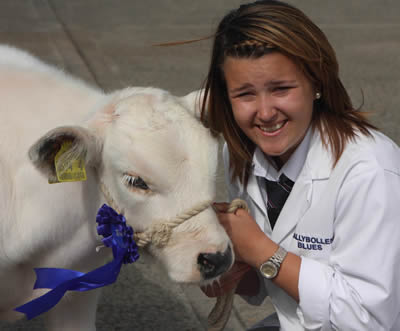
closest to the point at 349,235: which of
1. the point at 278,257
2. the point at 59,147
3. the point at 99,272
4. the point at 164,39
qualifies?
the point at 278,257

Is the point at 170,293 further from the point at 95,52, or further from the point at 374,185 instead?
the point at 95,52

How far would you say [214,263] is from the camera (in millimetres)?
2004

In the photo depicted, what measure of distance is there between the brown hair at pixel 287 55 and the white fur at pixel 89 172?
137mm

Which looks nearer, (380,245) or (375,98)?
(380,245)

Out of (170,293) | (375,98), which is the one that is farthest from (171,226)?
(375,98)

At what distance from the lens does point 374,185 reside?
213cm

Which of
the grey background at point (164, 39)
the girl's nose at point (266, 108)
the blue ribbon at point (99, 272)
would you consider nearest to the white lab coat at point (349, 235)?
the girl's nose at point (266, 108)

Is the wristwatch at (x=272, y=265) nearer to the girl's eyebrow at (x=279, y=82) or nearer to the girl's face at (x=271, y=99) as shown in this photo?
the girl's face at (x=271, y=99)

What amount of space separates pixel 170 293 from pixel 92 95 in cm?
150

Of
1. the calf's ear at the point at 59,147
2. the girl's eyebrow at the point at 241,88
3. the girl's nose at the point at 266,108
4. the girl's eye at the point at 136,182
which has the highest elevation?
the girl's eyebrow at the point at 241,88

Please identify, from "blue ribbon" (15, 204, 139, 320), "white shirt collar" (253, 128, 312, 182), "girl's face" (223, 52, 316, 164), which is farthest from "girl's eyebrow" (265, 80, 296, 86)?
"blue ribbon" (15, 204, 139, 320)

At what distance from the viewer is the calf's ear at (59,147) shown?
201cm

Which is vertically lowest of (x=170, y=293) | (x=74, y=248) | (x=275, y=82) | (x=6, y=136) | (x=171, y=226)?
(x=170, y=293)

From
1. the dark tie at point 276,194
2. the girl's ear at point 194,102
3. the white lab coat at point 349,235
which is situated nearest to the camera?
the white lab coat at point 349,235
